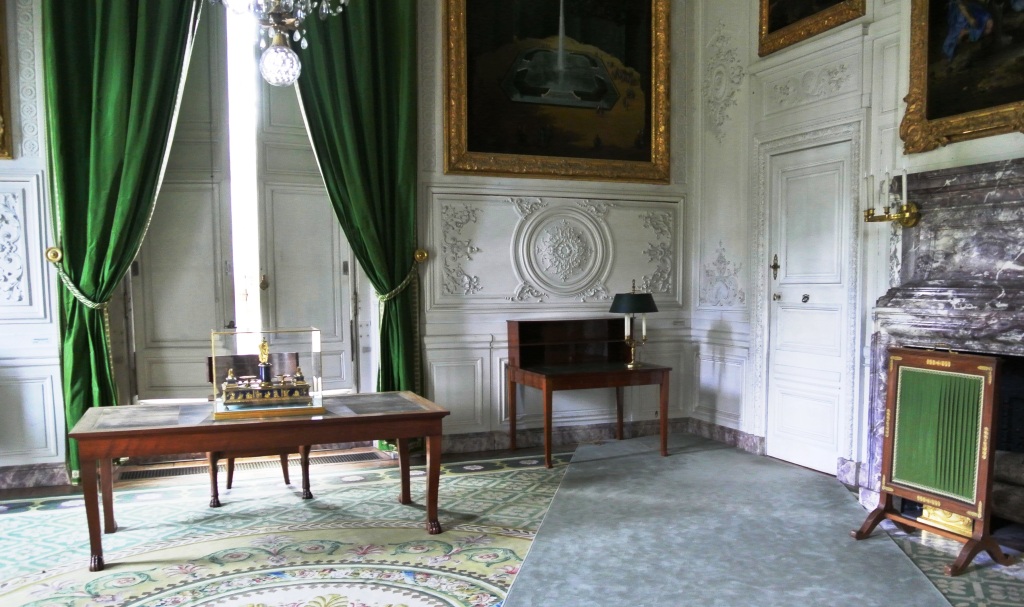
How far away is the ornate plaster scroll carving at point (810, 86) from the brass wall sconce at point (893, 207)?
79cm

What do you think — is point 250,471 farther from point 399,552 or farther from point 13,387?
point 399,552

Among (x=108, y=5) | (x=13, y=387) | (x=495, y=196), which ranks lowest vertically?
(x=13, y=387)

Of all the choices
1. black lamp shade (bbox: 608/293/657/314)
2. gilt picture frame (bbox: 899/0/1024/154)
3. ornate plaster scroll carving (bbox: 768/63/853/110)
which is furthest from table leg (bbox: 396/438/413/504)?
ornate plaster scroll carving (bbox: 768/63/853/110)

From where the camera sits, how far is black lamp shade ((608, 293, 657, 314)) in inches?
210

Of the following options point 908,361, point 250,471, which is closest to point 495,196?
point 250,471

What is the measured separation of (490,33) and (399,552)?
3923 millimetres

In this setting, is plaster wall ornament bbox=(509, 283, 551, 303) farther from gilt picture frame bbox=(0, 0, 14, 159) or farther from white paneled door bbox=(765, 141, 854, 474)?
gilt picture frame bbox=(0, 0, 14, 159)

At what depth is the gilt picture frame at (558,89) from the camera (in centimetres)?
553

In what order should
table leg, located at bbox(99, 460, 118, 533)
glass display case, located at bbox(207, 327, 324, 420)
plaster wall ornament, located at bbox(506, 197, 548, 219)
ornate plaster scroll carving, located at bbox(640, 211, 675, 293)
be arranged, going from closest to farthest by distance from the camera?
glass display case, located at bbox(207, 327, 324, 420) → table leg, located at bbox(99, 460, 118, 533) → plaster wall ornament, located at bbox(506, 197, 548, 219) → ornate plaster scroll carving, located at bbox(640, 211, 675, 293)

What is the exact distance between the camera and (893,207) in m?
4.31

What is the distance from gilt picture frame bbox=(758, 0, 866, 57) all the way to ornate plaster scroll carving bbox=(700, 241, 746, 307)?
1.60m

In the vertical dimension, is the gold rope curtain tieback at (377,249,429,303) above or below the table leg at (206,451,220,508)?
above

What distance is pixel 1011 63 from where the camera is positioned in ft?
12.4

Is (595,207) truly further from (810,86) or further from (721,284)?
(810,86)
